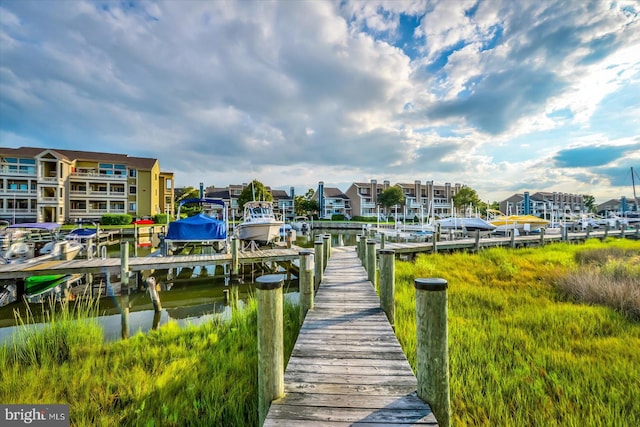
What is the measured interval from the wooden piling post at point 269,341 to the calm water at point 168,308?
165 inches

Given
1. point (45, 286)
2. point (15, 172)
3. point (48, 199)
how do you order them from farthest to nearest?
1. point (48, 199)
2. point (15, 172)
3. point (45, 286)

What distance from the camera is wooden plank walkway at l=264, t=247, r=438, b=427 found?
244 centimetres

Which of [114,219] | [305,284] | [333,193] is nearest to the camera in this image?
[305,284]

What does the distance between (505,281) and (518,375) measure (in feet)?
22.3

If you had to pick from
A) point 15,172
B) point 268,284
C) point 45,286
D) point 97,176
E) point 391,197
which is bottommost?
point 45,286

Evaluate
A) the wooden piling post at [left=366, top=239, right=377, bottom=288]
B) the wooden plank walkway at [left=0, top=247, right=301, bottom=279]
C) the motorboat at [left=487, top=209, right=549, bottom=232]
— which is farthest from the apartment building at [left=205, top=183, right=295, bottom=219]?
the wooden piling post at [left=366, top=239, right=377, bottom=288]

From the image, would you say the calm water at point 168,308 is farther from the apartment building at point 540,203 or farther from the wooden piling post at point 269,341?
the apartment building at point 540,203

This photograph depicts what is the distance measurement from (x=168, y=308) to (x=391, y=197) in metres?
50.2

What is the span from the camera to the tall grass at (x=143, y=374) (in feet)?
10.9

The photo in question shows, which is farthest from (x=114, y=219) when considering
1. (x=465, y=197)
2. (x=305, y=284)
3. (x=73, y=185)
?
(x=465, y=197)

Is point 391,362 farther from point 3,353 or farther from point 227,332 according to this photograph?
point 3,353

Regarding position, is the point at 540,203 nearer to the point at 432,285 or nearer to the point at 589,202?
the point at 589,202

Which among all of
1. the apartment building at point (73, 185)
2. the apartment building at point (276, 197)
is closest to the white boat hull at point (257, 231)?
the apartment building at point (73, 185)

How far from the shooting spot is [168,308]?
30.5ft
